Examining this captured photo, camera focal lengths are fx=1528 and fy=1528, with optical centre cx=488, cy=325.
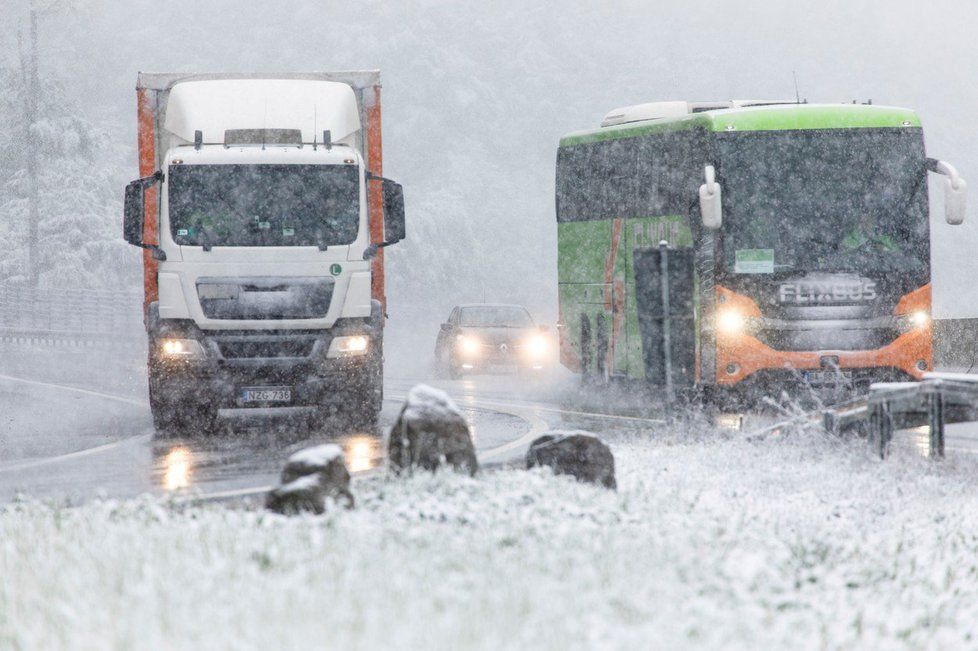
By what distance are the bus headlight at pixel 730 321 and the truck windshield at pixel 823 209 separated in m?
0.53

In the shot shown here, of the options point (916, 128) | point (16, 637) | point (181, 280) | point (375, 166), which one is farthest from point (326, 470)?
point (916, 128)

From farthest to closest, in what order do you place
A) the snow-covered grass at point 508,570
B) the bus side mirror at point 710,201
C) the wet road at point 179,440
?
the bus side mirror at point 710,201
the wet road at point 179,440
the snow-covered grass at point 508,570

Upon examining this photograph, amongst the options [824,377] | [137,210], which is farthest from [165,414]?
[824,377]

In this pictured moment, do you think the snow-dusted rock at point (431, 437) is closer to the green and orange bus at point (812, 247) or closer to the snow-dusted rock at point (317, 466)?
the snow-dusted rock at point (317, 466)

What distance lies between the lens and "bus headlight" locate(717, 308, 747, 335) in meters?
18.6

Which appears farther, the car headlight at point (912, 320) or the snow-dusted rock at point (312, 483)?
the car headlight at point (912, 320)

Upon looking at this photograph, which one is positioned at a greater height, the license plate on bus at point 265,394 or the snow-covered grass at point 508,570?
the license plate on bus at point 265,394

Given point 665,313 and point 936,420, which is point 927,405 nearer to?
point 936,420

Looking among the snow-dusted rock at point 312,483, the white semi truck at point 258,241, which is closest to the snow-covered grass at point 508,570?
the snow-dusted rock at point 312,483

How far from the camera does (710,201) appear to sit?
60.0 ft

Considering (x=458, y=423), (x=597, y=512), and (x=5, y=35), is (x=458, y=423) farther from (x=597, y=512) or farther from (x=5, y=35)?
(x=5, y=35)

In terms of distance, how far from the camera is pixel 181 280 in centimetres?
1658

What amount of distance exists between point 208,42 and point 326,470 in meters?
107

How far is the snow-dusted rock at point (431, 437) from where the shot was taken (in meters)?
10.5
